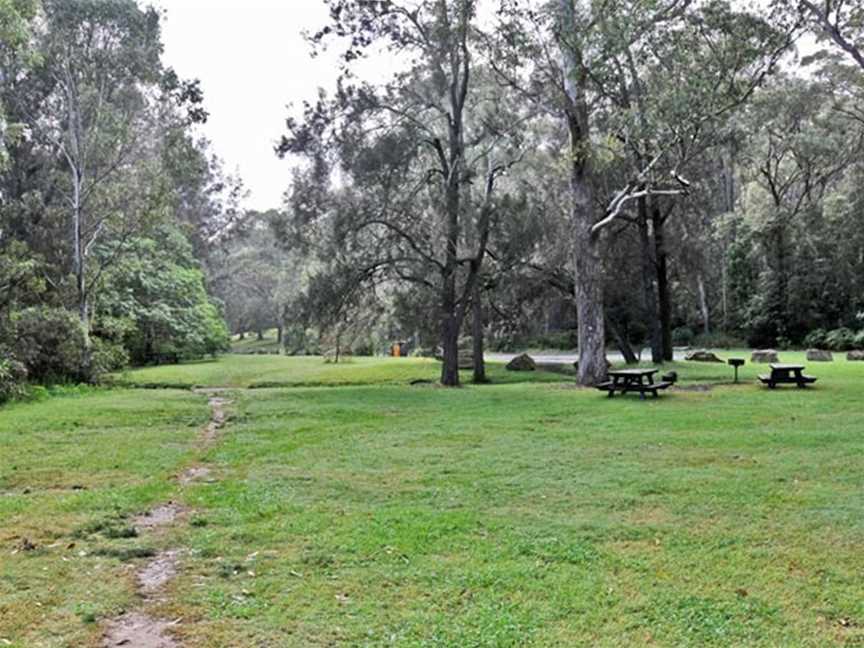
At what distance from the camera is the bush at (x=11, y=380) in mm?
13645

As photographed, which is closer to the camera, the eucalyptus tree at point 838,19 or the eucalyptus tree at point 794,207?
the eucalyptus tree at point 838,19

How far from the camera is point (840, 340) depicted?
2945 centimetres

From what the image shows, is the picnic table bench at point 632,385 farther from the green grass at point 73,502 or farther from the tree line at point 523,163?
the green grass at point 73,502

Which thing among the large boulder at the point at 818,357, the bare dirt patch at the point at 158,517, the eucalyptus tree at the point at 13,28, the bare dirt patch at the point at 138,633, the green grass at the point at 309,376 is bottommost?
the bare dirt patch at the point at 138,633

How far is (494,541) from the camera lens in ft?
15.9

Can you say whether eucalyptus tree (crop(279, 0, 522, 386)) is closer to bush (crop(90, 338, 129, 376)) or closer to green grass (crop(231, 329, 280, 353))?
bush (crop(90, 338, 129, 376))

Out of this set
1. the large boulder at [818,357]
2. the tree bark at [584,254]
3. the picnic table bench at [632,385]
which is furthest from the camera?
the large boulder at [818,357]

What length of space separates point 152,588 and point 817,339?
108 ft

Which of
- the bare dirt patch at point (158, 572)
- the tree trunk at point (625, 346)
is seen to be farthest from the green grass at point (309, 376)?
the bare dirt patch at point (158, 572)

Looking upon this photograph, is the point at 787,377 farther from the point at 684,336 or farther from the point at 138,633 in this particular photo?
the point at 684,336

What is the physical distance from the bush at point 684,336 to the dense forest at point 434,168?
8284mm

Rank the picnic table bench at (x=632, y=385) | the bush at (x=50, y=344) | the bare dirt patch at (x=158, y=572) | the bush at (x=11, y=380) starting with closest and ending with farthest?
the bare dirt patch at (x=158, y=572)
the picnic table bench at (x=632, y=385)
the bush at (x=11, y=380)
the bush at (x=50, y=344)

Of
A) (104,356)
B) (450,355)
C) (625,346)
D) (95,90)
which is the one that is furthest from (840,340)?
(95,90)

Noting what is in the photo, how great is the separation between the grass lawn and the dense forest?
758 cm
